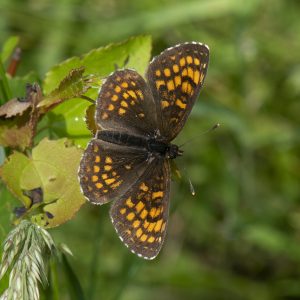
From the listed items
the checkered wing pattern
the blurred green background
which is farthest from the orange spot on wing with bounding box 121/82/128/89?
the blurred green background

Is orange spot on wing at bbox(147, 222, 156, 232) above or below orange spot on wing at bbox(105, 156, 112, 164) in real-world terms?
below

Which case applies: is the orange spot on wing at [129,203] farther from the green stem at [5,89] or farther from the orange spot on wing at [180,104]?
the green stem at [5,89]

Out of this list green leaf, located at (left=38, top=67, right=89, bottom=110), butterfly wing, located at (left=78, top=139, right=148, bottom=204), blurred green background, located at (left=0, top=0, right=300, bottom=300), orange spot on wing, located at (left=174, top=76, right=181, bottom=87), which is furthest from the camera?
blurred green background, located at (left=0, top=0, right=300, bottom=300)

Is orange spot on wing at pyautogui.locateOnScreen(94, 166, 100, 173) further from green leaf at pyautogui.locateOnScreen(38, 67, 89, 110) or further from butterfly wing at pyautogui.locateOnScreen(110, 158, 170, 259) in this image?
green leaf at pyautogui.locateOnScreen(38, 67, 89, 110)

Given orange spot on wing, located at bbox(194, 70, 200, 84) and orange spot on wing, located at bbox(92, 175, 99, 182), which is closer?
orange spot on wing, located at bbox(92, 175, 99, 182)

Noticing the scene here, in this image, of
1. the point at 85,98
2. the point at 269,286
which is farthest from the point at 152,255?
the point at 269,286

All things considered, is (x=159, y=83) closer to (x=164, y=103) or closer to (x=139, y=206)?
(x=164, y=103)
